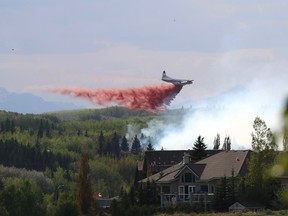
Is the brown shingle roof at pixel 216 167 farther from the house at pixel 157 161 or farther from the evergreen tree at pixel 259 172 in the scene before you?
the house at pixel 157 161

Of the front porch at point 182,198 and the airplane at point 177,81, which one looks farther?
the airplane at point 177,81

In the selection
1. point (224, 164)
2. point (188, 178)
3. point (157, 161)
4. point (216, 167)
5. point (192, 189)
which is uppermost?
point (157, 161)

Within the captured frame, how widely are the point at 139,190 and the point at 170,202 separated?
3757mm

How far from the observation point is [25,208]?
274 feet

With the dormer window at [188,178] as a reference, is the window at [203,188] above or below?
below

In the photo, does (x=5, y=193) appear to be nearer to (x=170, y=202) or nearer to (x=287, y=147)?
(x=170, y=202)

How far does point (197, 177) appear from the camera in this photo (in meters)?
84.4

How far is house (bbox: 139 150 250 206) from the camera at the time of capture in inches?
3250

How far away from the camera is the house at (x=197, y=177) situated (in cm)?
8256

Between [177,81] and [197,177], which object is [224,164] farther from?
[177,81]

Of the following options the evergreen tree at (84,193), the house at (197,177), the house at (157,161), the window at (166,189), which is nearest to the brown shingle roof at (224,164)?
the house at (197,177)

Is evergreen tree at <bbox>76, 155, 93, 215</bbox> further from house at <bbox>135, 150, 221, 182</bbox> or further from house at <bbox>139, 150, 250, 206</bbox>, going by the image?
house at <bbox>135, 150, 221, 182</bbox>

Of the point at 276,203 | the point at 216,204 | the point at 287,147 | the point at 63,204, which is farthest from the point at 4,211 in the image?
the point at 287,147

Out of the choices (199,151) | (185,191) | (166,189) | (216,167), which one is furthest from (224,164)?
(199,151)
